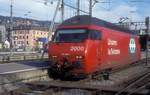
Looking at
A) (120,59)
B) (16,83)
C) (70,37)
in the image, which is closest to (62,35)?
(70,37)

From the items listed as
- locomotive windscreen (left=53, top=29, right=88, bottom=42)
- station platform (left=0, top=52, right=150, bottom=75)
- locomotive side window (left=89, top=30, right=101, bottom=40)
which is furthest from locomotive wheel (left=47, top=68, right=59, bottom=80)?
locomotive side window (left=89, top=30, right=101, bottom=40)

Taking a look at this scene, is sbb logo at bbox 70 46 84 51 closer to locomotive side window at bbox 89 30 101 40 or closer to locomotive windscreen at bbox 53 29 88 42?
locomotive windscreen at bbox 53 29 88 42

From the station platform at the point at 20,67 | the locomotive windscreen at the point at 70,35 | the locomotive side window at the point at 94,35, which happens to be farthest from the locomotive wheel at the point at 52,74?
the locomotive side window at the point at 94,35

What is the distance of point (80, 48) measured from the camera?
1773 centimetres

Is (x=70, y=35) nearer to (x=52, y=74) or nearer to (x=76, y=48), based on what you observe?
(x=76, y=48)

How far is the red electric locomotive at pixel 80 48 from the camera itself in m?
17.8

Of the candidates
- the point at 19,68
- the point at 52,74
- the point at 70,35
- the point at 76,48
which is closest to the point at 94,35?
the point at 70,35

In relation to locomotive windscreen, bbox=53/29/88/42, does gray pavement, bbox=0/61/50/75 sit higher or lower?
lower

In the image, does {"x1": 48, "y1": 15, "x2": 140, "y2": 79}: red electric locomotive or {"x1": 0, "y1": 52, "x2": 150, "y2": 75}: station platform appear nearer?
{"x1": 48, "y1": 15, "x2": 140, "y2": 79}: red electric locomotive

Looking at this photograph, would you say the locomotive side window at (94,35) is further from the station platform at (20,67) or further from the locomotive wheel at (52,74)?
the station platform at (20,67)

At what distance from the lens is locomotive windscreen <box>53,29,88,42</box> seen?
1831cm

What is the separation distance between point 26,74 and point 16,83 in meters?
1.66

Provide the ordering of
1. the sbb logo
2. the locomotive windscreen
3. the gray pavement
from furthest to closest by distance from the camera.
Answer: the gray pavement, the locomotive windscreen, the sbb logo

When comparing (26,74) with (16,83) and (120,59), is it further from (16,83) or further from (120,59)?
(120,59)
